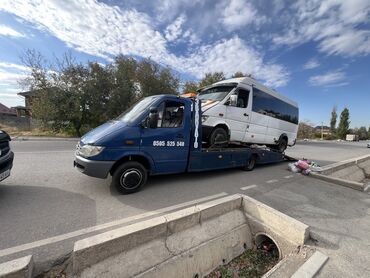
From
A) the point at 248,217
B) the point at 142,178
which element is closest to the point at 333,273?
the point at 248,217

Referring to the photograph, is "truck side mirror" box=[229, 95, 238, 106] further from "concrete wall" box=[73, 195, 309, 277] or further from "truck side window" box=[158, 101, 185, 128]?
"concrete wall" box=[73, 195, 309, 277]

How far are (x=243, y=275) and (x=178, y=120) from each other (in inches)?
140

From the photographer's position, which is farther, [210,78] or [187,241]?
[210,78]

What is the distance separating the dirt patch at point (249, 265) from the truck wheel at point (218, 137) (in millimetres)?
3442

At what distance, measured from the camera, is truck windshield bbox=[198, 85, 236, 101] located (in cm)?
705

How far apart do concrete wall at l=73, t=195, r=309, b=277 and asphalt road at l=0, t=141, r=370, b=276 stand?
0.63 m

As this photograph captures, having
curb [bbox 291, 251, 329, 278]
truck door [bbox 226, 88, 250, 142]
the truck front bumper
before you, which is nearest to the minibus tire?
truck door [bbox 226, 88, 250, 142]

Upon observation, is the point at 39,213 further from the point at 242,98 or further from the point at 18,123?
the point at 18,123

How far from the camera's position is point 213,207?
140 inches

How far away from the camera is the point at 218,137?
22.1 ft

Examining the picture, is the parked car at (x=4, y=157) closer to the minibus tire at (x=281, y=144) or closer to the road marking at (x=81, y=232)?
the road marking at (x=81, y=232)

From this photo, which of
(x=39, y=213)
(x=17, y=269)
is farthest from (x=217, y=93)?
(x=17, y=269)

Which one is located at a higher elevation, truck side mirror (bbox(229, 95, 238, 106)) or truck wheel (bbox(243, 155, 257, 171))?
truck side mirror (bbox(229, 95, 238, 106))

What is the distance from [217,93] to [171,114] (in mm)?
2643
